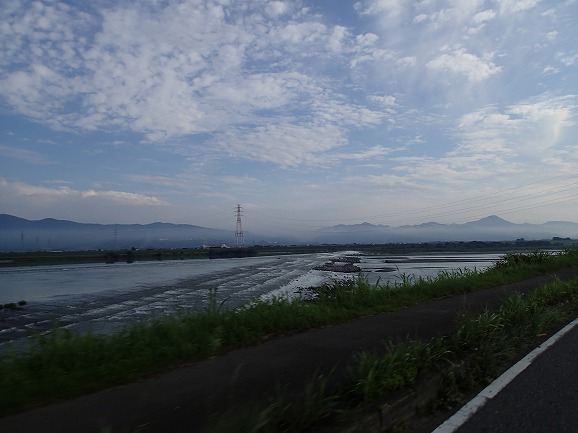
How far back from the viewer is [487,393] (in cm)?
443

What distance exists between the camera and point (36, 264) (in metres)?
51.1

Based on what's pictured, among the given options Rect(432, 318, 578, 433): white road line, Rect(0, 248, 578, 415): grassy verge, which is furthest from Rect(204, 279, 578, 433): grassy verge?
Rect(0, 248, 578, 415): grassy verge

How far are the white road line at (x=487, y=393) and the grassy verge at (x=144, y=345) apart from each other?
278 centimetres

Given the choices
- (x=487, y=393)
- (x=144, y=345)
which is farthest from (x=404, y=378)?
(x=144, y=345)

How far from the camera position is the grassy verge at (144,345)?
159 inches

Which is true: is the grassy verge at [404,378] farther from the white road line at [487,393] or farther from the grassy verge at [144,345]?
the grassy verge at [144,345]

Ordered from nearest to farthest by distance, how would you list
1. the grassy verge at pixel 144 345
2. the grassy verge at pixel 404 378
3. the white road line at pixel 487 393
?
the grassy verge at pixel 404 378, the white road line at pixel 487 393, the grassy verge at pixel 144 345

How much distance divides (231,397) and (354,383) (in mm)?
1118

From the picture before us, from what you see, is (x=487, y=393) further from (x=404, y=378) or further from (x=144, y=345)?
(x=144, y=345)

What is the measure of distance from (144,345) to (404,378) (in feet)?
10.1

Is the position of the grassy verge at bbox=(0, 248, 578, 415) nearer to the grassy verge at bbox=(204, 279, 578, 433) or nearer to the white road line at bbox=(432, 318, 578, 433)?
the grassy verge at bbox=(204, 279, 578, 433)

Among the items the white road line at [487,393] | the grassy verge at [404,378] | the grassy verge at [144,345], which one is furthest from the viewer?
the grassy verge at [144,345]

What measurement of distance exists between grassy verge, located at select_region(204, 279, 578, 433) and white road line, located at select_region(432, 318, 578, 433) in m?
0.11

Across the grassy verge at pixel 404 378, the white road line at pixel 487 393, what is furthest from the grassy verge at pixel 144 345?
the white road line at pixel 487 393
